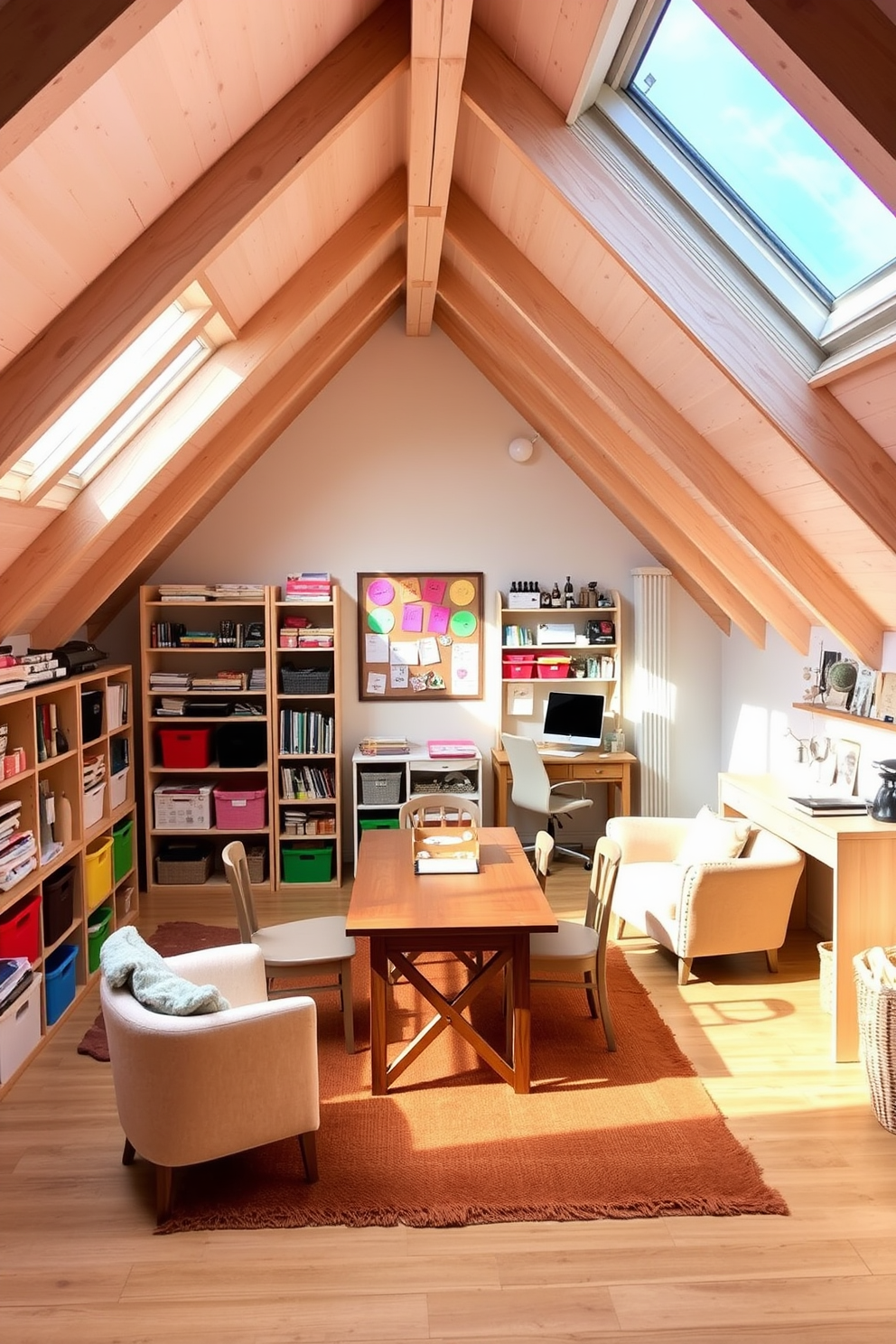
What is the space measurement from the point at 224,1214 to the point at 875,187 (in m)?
3.18

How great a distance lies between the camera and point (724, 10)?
7.27 ft

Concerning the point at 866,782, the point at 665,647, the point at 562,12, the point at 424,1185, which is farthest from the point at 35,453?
the point at 665,647

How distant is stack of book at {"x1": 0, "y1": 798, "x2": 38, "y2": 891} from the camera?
3.98m

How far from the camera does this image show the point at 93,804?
5215 mm

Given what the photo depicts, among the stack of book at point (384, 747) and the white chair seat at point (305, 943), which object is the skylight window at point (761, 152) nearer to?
the white chair seat at point (305, 943)

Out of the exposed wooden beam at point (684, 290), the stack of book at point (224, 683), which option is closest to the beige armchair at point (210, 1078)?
the exposed wooden beam at point (684, 290)

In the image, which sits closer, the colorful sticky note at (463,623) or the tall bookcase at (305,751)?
the tall bookcase at (305,751)

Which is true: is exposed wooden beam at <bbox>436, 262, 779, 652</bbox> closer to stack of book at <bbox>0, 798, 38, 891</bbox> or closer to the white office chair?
the white office chair

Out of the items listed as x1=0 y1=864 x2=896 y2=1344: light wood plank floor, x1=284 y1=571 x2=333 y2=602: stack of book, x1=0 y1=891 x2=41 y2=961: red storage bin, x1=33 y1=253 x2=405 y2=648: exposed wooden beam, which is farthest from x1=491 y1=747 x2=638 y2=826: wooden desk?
x1=0 y1=891 x2=41 y2=961: red storage bin

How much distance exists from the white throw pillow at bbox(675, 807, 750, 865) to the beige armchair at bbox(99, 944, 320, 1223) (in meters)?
2.22

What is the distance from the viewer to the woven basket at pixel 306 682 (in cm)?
638

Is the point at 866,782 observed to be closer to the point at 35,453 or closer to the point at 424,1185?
the point at 424,1185

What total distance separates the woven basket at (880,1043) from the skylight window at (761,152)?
226 centimetres

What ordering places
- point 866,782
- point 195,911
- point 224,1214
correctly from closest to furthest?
point 224,1214 → point 866,782 → point 195,911
